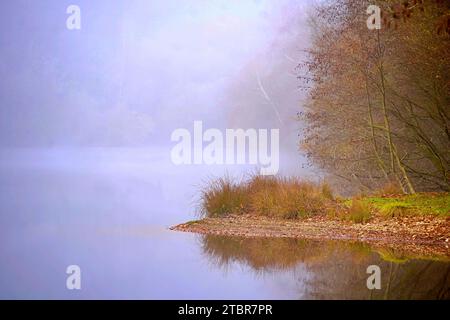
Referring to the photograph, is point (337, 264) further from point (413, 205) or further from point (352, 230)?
point (413, 205)

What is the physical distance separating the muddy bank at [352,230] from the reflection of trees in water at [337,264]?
0.38m

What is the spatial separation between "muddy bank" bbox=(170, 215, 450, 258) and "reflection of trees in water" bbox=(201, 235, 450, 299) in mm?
378

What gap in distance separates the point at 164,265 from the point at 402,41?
6.92m

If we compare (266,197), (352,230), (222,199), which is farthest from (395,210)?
(222,199)

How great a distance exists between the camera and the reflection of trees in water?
16.3 ft

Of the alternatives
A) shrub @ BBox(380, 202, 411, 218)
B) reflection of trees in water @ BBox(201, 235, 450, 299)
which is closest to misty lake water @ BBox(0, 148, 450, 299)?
reflection of trees in water @ BBox(201, 235, 450, 299)

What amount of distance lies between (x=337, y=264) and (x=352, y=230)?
7.58 ft

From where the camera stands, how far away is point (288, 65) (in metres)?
20.8

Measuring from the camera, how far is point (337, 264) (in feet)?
19.8

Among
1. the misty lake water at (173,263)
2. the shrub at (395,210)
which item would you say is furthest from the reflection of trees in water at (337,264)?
the shrub at (395,210)

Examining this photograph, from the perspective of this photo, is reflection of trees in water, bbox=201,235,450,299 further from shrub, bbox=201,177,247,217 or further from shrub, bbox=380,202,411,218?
shrub, bbox=201,177,247,217

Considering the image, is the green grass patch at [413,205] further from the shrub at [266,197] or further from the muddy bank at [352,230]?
the shrub at [266,197]

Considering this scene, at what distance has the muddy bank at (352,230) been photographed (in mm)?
7113
